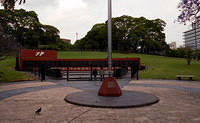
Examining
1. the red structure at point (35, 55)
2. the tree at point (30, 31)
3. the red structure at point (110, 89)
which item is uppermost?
the tree at point (30, 31)

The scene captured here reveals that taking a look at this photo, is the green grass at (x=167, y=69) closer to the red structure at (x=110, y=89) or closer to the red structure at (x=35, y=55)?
the red structure at (x=110, y=89)

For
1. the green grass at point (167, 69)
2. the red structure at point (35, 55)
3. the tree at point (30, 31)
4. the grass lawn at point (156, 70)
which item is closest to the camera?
the grass lawn at point (156, 70)

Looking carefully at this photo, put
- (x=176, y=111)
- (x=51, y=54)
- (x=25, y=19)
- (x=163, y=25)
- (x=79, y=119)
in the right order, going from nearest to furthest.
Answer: (x=79, y=119) → (x=176, y=111) → (x=51, y=54) → (x=25, y=19) → (x=163, y=25)

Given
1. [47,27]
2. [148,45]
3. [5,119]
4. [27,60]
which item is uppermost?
[47,27]

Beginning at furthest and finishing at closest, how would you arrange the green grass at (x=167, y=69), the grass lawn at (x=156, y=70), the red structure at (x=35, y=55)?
the red structure at (x=35, y=55) → the green grass at (x=167, y=69) → the grass lawn at (x=156, y=70)

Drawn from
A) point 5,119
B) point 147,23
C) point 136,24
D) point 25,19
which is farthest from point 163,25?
point 5,119

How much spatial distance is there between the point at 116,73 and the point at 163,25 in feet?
171

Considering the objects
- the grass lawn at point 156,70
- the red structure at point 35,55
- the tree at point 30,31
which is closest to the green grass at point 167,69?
the grass lawn at point 156,70

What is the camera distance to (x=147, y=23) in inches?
2525

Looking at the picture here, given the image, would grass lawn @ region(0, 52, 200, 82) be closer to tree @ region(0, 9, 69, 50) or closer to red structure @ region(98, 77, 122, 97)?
red structure @ region(98, 77, 122, 97)

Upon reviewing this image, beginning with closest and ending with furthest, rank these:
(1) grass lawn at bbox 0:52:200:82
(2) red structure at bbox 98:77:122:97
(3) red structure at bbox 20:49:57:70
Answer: (2) red structure at bbox 98:77:122:97 → (1) grass lawn at bbox 0:52:200:82 → (3) red structure at bbox 20:49:57:70

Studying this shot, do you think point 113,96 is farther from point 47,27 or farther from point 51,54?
point 47,27

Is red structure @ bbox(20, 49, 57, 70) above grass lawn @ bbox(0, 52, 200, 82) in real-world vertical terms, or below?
above

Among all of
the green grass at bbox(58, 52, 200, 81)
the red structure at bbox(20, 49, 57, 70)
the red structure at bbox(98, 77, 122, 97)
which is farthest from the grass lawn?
the red structure at bbox(98, 77, 122, 97)
